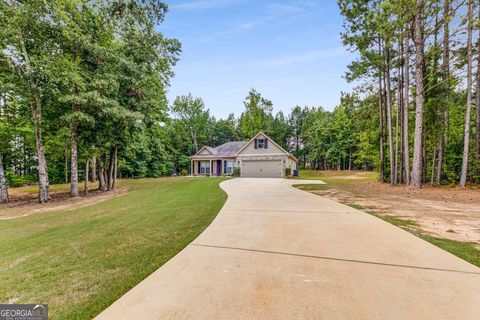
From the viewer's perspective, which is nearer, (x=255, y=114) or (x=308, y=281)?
(x=308, y=281)

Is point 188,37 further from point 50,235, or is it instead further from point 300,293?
point 300,293

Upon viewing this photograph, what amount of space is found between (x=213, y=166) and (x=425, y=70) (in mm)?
22423

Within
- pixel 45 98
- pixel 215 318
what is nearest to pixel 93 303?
pixel 215 318

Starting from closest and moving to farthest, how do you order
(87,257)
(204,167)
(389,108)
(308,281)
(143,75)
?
(308,281) → (87,257) → (143,75) → (389,108) → (204,167)

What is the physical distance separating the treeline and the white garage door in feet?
32.2

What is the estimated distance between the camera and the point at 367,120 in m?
17.0

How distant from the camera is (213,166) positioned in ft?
93.0

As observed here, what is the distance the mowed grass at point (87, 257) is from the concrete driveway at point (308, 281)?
0.30 m

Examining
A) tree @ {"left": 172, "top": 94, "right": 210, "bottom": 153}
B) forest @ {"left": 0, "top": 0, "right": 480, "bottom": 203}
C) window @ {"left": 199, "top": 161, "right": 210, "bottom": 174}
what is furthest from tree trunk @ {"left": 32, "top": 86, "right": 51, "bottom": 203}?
tree @ {"left": 172, "top": 94, "right": 210, "bottom": 153}

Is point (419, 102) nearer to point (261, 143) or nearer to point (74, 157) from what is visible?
point (261, 143)

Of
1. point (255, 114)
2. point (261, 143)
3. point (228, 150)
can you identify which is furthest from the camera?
point (255, 114)

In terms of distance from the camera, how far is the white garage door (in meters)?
22.5

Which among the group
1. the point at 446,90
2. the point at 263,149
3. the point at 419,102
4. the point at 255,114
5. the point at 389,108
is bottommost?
the point at 263,149

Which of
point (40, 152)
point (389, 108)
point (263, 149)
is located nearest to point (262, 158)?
point (263, 149)
